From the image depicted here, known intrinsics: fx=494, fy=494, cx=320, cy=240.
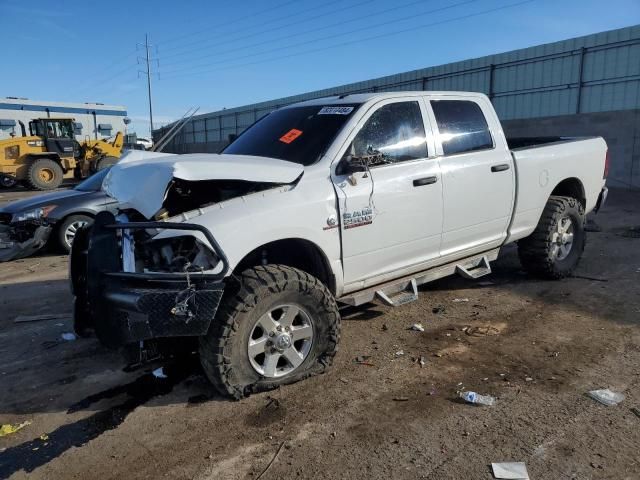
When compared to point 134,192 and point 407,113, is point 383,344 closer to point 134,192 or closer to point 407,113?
point 407,113

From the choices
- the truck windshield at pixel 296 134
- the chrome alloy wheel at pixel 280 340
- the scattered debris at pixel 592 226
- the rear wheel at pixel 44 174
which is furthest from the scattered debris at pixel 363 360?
the rear wheel at pixel 44 174

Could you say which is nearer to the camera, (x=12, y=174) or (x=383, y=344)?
(x=383, y=344)

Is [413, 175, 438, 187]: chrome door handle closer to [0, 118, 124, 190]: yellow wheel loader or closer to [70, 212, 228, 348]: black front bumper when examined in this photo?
[70, 212, 228, 348]: black front bumper

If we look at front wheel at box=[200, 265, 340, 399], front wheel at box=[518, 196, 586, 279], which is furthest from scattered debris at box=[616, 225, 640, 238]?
front wheel at box=[200, 265, 340, 399]

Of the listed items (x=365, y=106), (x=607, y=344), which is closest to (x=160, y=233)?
(x=365, y=106)

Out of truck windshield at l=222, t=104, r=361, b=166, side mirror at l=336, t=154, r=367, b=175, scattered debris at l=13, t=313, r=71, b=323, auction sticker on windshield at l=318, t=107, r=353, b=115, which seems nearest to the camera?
side mirror at l=336, t=154, r=367, b=175

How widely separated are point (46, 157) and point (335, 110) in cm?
2013

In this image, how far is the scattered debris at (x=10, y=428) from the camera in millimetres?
3078

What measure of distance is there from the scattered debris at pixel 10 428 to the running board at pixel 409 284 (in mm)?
2301

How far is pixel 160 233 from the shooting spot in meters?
3.09

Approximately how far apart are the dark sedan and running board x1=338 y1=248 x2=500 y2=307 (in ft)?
16.7

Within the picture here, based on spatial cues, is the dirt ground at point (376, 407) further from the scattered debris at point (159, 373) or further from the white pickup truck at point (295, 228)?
the white pickup truck at point (295, 228)

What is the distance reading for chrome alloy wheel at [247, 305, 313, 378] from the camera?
332cm

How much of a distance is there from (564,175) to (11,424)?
5.70 metres
